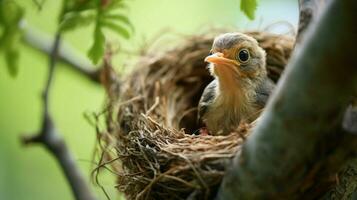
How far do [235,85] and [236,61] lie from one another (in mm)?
141

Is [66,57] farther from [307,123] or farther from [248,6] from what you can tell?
[307,123]

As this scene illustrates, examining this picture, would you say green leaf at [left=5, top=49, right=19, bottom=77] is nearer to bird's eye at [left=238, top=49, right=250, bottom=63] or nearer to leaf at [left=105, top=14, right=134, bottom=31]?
leaf at [left=105, top=14, right=134, bottom=31]

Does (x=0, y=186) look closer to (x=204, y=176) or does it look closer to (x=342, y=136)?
(x=204, y=176)

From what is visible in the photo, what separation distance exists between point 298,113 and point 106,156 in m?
1.86

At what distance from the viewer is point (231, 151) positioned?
2.41m

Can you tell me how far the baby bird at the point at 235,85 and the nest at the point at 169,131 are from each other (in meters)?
0.30

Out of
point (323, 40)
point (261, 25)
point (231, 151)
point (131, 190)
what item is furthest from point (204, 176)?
point (261, 25)

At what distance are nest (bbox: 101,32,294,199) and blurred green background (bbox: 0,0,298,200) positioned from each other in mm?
1111

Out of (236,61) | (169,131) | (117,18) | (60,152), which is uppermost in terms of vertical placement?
(117,18)

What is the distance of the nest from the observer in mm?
2441

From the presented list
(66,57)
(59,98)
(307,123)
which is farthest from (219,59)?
(59,98)

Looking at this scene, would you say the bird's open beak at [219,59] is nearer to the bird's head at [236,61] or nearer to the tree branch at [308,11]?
the bird's head at [236,61]

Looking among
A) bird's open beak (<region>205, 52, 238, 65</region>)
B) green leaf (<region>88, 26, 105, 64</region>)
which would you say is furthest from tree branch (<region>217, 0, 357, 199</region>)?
bird's open beak (<region>205, 52, 238, 65</region>)

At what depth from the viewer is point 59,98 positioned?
582cm
